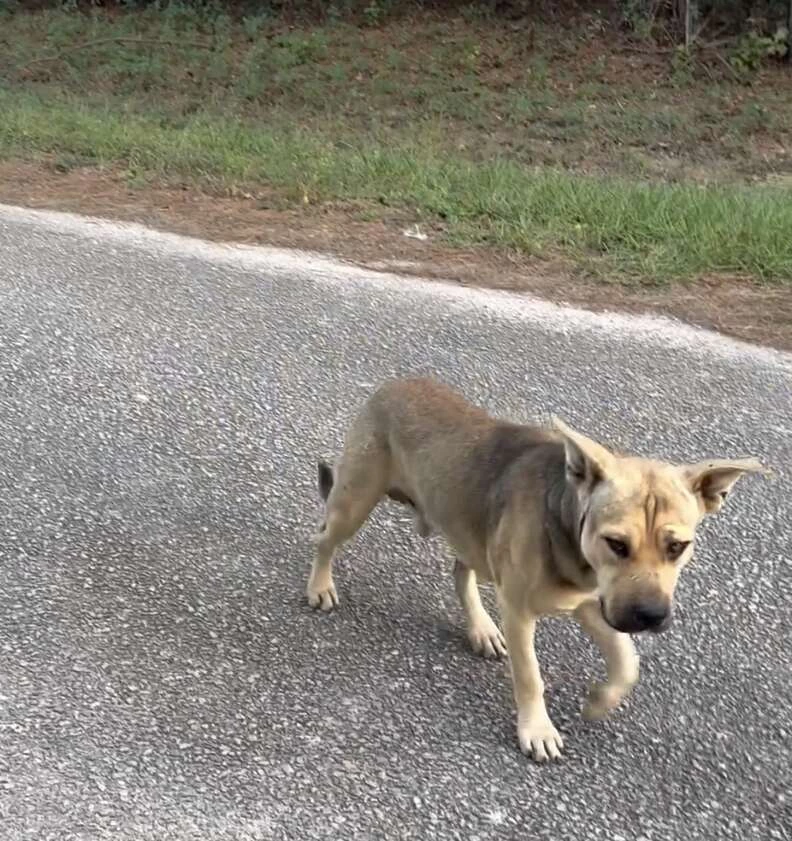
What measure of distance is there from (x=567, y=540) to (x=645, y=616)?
0.47 meters

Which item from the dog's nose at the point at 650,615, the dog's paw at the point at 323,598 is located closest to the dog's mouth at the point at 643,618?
the dog's nose at the point at 650,615

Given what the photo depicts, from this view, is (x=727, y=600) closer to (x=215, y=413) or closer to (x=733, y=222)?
(x=215, y=413)

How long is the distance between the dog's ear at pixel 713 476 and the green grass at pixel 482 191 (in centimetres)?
422

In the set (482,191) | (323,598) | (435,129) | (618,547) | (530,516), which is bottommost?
(435,129)

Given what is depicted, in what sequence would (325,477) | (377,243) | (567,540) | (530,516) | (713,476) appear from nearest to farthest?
(713,476) < (567,540) < (530,516) < (325,477) < (377,243)

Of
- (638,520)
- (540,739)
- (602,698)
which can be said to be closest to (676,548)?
(638,520)

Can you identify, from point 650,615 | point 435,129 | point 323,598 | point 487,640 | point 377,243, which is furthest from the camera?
point 435,129

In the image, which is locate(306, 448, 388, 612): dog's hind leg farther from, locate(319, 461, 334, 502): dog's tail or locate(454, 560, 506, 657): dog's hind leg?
locate(454, 560, 506, 657): dog's hind leg

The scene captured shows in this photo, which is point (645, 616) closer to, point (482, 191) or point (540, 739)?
point (540, 739)

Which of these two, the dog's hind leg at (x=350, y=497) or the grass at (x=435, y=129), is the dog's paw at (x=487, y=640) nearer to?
the dog's hind leg at (x=350, y=497)

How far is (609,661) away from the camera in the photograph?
12.0ft

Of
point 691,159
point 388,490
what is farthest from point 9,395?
point 691,159

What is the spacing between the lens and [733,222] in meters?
8.01

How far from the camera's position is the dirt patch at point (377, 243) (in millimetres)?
6984
